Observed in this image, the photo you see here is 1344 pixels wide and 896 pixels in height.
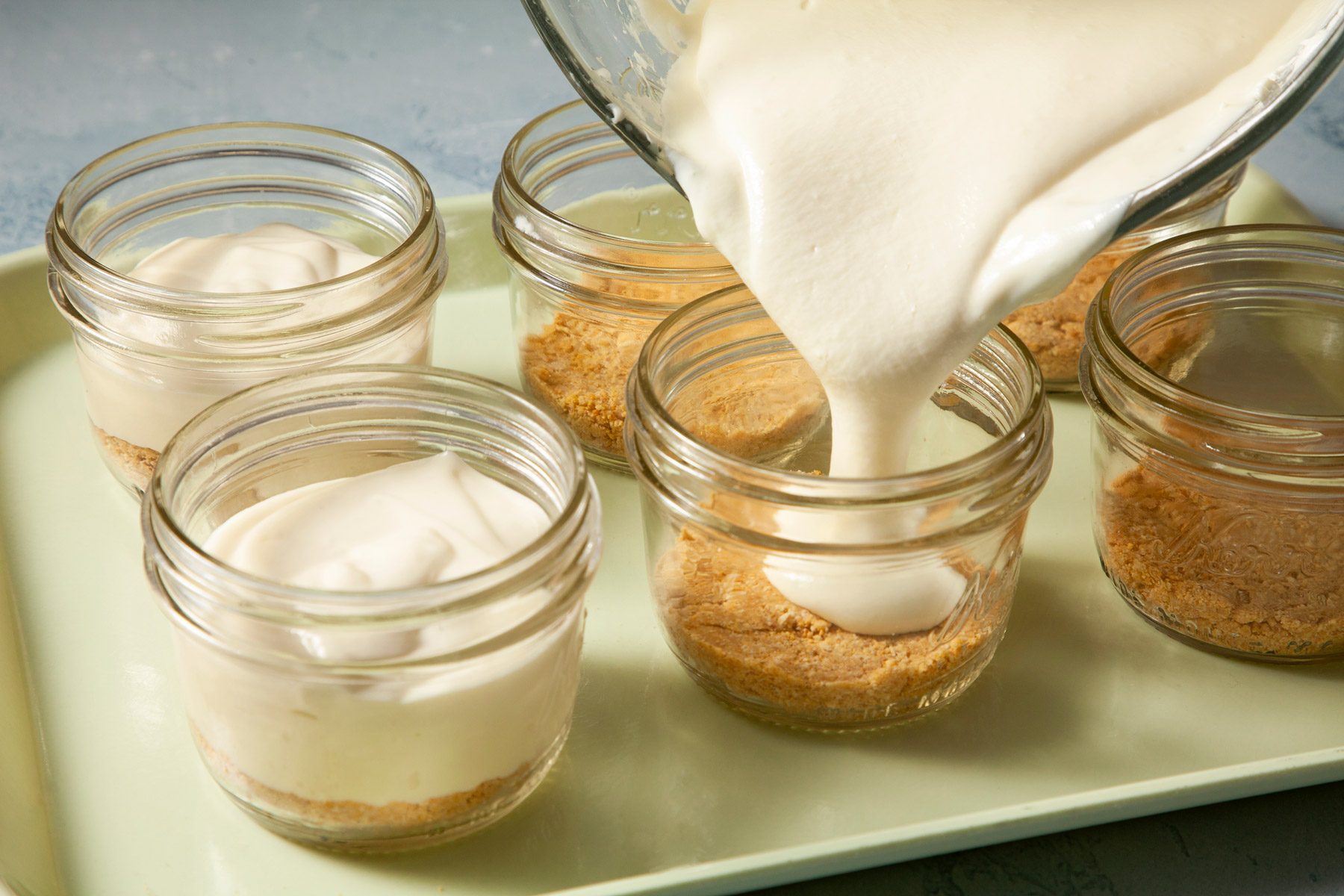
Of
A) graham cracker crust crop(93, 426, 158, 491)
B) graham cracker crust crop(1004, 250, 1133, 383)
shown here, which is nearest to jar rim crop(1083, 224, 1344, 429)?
graham cracker crust crop(1004, 250, 1133, 383)

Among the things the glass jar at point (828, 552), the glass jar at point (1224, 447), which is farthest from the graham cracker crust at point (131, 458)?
the glass jar at point (1224, 447)

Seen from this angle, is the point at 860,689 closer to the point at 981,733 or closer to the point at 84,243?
the point at 981,733

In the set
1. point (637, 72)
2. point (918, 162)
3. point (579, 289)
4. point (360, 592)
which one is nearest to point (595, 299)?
point (579, 289)

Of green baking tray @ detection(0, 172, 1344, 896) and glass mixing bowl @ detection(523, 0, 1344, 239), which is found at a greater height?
glass mixing bowl @ detection(523, 0, 1344, 239)

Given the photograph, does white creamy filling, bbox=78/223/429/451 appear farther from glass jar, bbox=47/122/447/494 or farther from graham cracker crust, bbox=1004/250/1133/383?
graham cracker crust, bbox=1004/250/1133/383

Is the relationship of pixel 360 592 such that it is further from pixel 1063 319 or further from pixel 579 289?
pixel 1063 319

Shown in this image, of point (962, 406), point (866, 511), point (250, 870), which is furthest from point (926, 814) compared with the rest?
point (250, 870)
